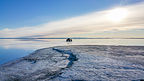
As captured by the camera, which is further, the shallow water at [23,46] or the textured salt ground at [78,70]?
the shallow water at [23,46]

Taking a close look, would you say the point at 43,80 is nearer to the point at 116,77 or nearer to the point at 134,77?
the point at 116,77

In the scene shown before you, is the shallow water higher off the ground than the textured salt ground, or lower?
lower

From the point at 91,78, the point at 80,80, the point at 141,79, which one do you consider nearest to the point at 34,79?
the point at 80,80

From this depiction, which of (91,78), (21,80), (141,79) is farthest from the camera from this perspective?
(21,80)

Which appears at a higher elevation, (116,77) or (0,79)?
(116,77)

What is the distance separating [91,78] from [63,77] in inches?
51.3

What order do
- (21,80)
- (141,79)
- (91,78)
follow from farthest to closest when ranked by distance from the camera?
(21,80)
(91,78)
(141,79)

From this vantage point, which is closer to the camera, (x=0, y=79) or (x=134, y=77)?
(x=134, y=77)

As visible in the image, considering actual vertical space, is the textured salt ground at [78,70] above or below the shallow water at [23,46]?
above

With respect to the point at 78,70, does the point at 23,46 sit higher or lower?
lower

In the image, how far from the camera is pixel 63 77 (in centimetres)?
423

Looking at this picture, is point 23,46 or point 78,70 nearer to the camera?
point 78,70

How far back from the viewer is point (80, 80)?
153 inches

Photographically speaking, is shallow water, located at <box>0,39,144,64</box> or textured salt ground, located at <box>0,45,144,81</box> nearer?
textured salt ground, located at <box>0,45,144,81</box>
